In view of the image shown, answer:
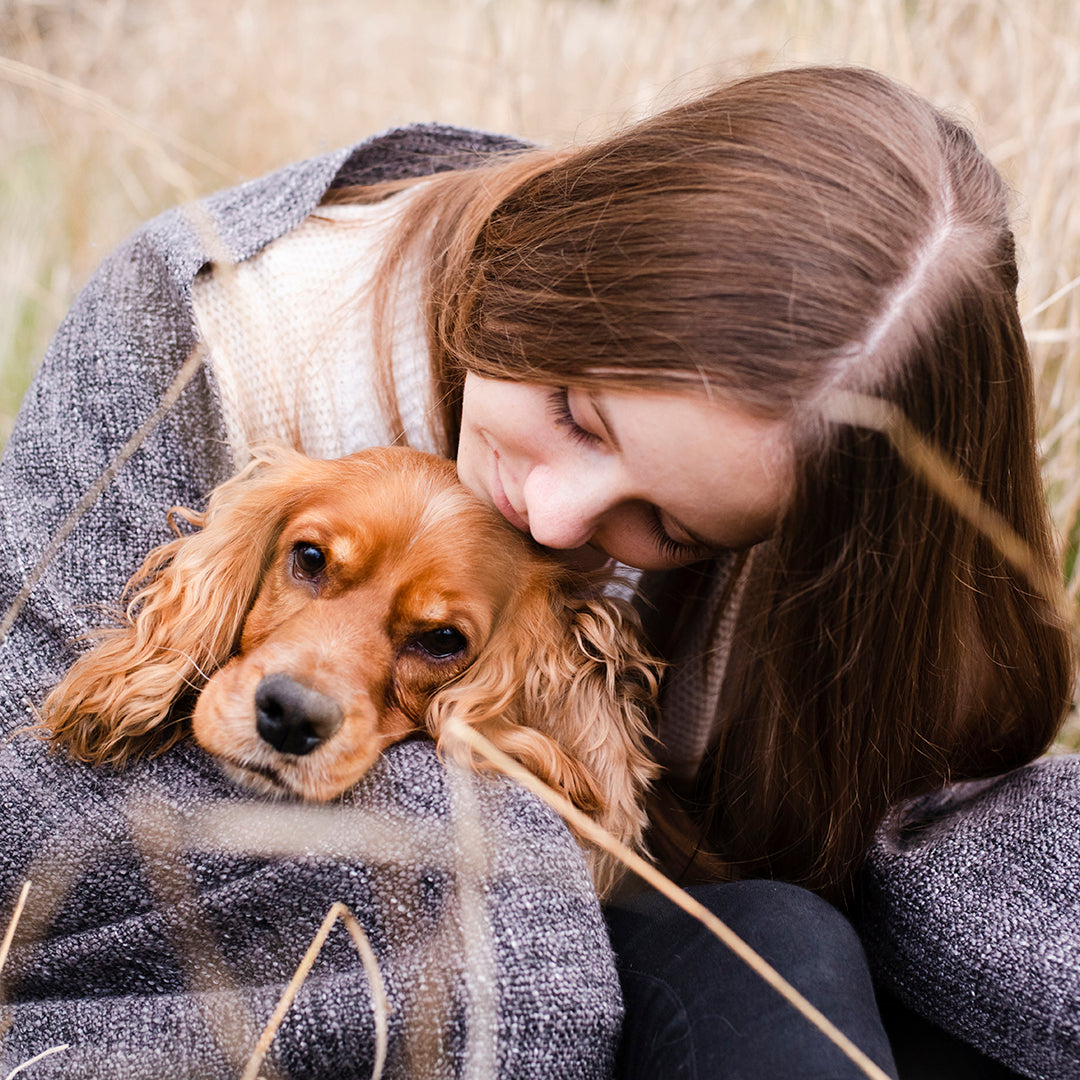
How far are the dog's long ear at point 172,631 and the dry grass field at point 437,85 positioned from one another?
2.86 ft

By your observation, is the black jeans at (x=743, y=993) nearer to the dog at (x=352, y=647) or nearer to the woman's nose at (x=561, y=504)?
the dog at (x=352, y=647)

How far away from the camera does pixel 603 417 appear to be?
1.69 meters

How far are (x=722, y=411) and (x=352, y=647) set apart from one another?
75 centimetres

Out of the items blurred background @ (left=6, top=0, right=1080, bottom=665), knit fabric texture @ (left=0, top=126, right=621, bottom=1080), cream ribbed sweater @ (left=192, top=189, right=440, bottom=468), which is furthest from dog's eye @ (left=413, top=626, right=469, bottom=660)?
blurred background @ (left=6, top=0, right=1080, bottom=665)

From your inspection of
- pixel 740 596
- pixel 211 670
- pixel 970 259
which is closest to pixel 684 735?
pixel 740 596

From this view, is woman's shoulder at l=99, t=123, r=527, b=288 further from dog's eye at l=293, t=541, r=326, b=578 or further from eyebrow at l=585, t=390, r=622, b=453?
eyebrow at l=585, t=390, r=622, b=453

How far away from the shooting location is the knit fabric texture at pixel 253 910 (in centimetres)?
149

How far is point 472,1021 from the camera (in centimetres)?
147

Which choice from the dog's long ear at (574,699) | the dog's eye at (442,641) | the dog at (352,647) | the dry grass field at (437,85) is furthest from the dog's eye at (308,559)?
the dry grass field at (437,85)

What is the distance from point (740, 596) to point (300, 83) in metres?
3.27

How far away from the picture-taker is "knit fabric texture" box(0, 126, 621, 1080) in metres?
1.49

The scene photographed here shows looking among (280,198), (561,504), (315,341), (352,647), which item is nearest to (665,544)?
(561,504)

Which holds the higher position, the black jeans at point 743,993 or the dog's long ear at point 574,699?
the dog's long ear at point 574,699

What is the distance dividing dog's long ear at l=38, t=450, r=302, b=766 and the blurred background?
3.35 feet
